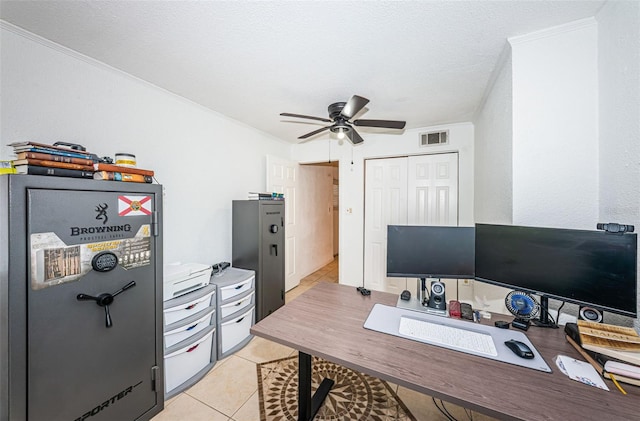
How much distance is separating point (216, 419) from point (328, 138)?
139 inches

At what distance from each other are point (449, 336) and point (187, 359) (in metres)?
1.94

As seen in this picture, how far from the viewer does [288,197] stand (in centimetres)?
376

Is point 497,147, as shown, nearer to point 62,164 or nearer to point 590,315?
point 590,315

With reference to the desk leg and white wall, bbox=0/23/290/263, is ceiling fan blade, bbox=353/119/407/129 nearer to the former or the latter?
white wall, bbox=0/23/290/263

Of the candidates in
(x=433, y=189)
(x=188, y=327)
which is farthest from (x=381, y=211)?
(x=188, y=327)

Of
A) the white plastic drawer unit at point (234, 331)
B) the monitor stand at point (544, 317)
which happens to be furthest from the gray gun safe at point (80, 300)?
the monitor stand at point (544, 317)

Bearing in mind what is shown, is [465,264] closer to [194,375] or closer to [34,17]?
[194,375]

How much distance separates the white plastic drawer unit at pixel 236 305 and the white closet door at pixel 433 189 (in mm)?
2404

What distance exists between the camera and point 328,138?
3.77m

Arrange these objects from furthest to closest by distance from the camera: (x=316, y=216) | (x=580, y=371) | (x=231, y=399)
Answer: (x=316, y=216), (x=231, y=399), (x=580, y=371)

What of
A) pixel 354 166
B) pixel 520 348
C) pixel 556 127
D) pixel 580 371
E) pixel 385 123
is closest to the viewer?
pixel 580 371

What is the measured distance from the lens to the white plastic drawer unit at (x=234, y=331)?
218 centimetres

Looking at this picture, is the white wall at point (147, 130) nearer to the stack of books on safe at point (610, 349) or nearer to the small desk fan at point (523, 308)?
the small desk fan at point (523, 308)

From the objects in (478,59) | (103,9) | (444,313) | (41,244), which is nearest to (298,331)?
(444,313)
